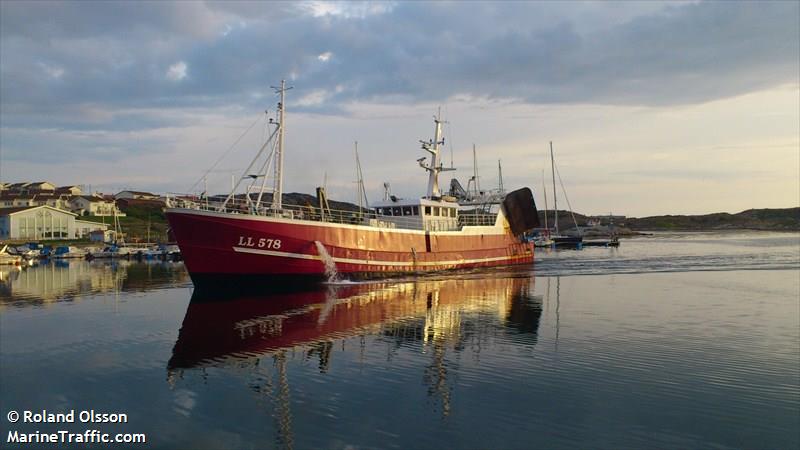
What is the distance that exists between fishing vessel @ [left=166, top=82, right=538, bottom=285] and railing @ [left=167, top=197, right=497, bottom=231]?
0.06m

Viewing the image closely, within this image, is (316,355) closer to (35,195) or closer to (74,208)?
(74,208)

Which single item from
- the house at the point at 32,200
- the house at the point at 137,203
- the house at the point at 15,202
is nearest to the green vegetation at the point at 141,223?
the house at the point at 137,203

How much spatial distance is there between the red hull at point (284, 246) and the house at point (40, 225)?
73800 millimetres

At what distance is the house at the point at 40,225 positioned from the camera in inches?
3514

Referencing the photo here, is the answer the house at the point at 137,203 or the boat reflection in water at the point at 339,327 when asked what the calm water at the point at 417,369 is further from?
the house at the point at 137,203

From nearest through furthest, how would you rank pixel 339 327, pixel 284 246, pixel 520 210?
pixel 339 327 < pixel 284 246 < pixel 520 210

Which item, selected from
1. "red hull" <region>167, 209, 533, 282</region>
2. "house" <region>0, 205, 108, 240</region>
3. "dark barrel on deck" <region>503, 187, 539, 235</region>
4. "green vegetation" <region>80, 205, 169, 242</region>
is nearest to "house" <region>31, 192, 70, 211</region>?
"green vegetation" <region>80, 205, 169, 242</region>

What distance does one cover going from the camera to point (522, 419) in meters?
10.3

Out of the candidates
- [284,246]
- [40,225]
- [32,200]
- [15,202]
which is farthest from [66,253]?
[284,246]

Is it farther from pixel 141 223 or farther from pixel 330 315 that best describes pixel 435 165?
pixel 141 223

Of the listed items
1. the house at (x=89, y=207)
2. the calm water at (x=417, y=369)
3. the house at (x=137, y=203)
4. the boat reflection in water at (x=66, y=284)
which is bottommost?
the calm water at (x=417, y=369)

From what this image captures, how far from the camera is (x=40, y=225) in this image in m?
91.8

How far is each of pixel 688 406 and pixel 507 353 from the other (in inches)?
202

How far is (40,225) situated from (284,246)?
3170 inches
